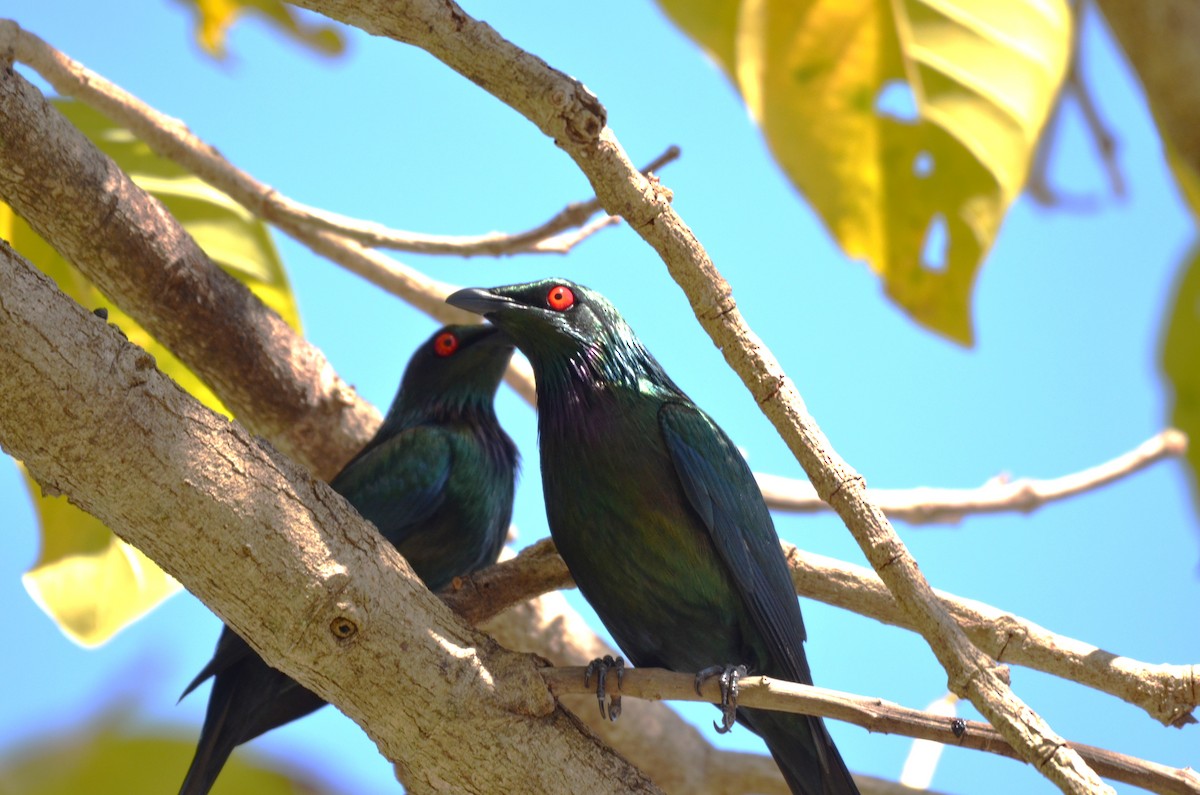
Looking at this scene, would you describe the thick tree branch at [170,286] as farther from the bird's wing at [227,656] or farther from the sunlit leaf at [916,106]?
the sunlit leaf at [916,106]

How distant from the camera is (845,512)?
2736mm

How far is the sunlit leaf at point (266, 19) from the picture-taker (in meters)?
5.38

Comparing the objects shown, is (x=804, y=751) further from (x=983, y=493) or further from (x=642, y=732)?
(x=983, y=493)

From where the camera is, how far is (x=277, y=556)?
285 centimetres

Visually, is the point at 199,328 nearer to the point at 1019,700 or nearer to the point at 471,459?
the point at 471,459

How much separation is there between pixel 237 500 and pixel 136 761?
624 millimetres

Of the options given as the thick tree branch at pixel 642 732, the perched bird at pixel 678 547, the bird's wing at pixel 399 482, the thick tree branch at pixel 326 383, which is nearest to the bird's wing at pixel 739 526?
the perched bird at pixel 678 547

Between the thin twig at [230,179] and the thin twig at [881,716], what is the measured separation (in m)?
1.91

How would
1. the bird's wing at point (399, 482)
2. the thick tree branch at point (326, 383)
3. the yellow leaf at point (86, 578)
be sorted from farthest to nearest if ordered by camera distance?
the yellow leaf at point (86, 578)
the bird's wing at point (399, 482)
the thick tree branch at point (326, 383)

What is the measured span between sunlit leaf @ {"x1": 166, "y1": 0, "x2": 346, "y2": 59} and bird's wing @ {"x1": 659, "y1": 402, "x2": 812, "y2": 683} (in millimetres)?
2887

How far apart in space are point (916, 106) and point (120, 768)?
2.46m

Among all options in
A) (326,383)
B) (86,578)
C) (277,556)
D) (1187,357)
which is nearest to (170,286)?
(326,383)

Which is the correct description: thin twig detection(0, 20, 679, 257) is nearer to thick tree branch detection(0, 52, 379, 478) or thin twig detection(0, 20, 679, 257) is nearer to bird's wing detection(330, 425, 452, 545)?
thick tree branch detection(0, 52, 379, 478)

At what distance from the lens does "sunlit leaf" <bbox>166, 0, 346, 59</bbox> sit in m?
5.38
